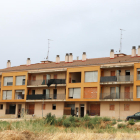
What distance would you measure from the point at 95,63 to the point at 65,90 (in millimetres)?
8275

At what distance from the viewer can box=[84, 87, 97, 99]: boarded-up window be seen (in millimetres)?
55219

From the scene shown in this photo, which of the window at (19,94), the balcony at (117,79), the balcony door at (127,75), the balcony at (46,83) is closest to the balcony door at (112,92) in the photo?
the balcony at (117,79)

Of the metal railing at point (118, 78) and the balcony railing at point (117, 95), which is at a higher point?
the metal railing at point (118, 78)

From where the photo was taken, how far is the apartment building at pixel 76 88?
5306cm

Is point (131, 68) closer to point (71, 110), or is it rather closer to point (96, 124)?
point (71, 110)

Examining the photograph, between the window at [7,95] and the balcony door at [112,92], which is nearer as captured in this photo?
the balcony door at [112,92]

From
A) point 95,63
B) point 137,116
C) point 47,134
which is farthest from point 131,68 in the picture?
point 47,134

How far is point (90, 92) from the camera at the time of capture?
5569cm

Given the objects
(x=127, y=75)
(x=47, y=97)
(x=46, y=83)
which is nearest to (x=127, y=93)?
(x=127, y=75)

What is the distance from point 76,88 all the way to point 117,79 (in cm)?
825

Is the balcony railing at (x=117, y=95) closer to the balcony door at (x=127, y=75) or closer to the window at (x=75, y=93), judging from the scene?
the balcony door at (x=127, y=75)

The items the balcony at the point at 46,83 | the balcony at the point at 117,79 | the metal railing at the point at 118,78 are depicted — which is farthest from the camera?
the balcony at the point at 46,83

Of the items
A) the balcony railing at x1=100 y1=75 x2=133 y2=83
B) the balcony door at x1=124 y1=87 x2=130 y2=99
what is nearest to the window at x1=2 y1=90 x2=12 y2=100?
the balcony railing at x1=100 y1=75 x2=133 y2=83

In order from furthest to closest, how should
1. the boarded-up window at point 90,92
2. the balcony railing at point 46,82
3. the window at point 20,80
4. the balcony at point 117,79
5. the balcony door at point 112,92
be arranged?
the window at point 20,80
the balcony railing at point 46,82
the boarded-up window at point 90,92
the balcony door at point 112,92
the balcony at point 117,79
